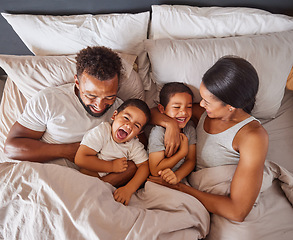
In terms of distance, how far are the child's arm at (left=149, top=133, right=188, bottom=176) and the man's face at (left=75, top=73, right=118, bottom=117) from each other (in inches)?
16.4

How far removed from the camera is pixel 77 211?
99 cm

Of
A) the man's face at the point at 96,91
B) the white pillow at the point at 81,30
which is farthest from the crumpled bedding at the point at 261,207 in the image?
the white pillow at the point at 81,30

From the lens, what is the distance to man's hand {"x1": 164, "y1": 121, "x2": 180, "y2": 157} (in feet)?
4.35

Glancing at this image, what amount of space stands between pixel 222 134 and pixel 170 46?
2.12 ft

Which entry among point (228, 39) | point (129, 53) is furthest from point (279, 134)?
point (129, 53)

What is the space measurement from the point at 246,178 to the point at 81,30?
4.47 ft

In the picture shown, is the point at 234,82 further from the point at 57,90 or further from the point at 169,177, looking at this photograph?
the point at 57,90

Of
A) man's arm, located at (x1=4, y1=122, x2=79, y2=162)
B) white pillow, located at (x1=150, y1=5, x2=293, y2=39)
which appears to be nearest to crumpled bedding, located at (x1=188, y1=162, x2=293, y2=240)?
man's arm, located at (x1=4, y1=122, x2=79, y2=162)

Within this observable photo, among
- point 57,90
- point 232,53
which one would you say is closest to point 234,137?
point 232,53

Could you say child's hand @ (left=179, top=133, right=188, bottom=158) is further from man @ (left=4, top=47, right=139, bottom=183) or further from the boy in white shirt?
man @ (left=4, top=47, right=139, bottom=183)

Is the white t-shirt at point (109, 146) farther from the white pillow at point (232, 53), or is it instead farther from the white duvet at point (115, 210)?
the white pillow at point (232, 53)

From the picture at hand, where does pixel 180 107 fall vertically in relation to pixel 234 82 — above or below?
below

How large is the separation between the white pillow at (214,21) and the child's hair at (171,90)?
414mm

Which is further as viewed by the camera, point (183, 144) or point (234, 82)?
point (183, 144)
